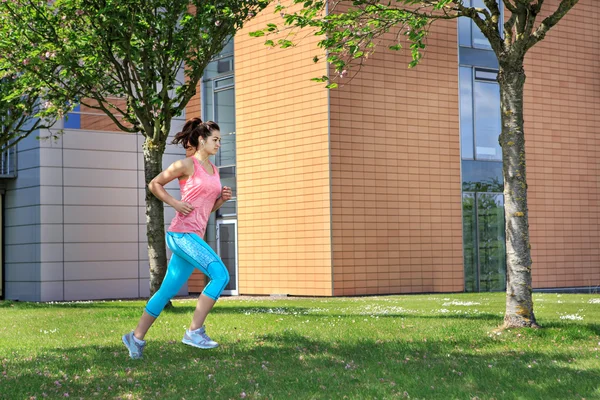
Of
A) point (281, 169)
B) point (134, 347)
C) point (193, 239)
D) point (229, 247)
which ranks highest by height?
point (281, 169)

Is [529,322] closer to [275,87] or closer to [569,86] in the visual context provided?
[275,87]

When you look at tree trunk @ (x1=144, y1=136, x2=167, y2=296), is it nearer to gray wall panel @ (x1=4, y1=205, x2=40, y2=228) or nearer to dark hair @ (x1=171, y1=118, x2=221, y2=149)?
dark hair @ (x1=171, y1=118, x2=221, y2=149)

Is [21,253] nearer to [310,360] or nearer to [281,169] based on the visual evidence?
[281,169]

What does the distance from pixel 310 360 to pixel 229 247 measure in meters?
17.5

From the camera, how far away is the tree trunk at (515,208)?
10.3 meters

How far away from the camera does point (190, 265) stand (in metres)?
7.52

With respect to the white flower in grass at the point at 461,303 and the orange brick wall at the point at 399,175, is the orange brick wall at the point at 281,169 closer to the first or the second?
the orange brick wall at the point at 399,175

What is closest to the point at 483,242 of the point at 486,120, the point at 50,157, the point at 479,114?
the point at 486,120

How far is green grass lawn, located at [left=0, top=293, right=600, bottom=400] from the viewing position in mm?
6465

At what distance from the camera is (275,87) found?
23.5 m

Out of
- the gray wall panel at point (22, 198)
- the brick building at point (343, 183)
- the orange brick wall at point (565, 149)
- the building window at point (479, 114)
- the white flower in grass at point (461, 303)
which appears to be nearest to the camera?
the white flower in grass at point (461, 303)

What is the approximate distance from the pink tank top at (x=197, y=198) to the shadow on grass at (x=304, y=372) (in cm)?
124

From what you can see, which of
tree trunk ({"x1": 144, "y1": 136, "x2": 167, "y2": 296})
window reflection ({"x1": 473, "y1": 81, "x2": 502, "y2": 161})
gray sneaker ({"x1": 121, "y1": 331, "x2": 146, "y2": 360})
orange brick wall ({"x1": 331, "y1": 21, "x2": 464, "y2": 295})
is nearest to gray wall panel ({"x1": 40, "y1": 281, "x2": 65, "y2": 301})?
orange brick wall ({"x1": 331, "y1": 21, "x2": 464, "y2": 295})

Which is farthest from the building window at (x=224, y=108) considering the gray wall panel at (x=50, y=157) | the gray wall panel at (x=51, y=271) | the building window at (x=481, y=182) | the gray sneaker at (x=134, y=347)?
the gray sneaker at (x=134, y=347)
